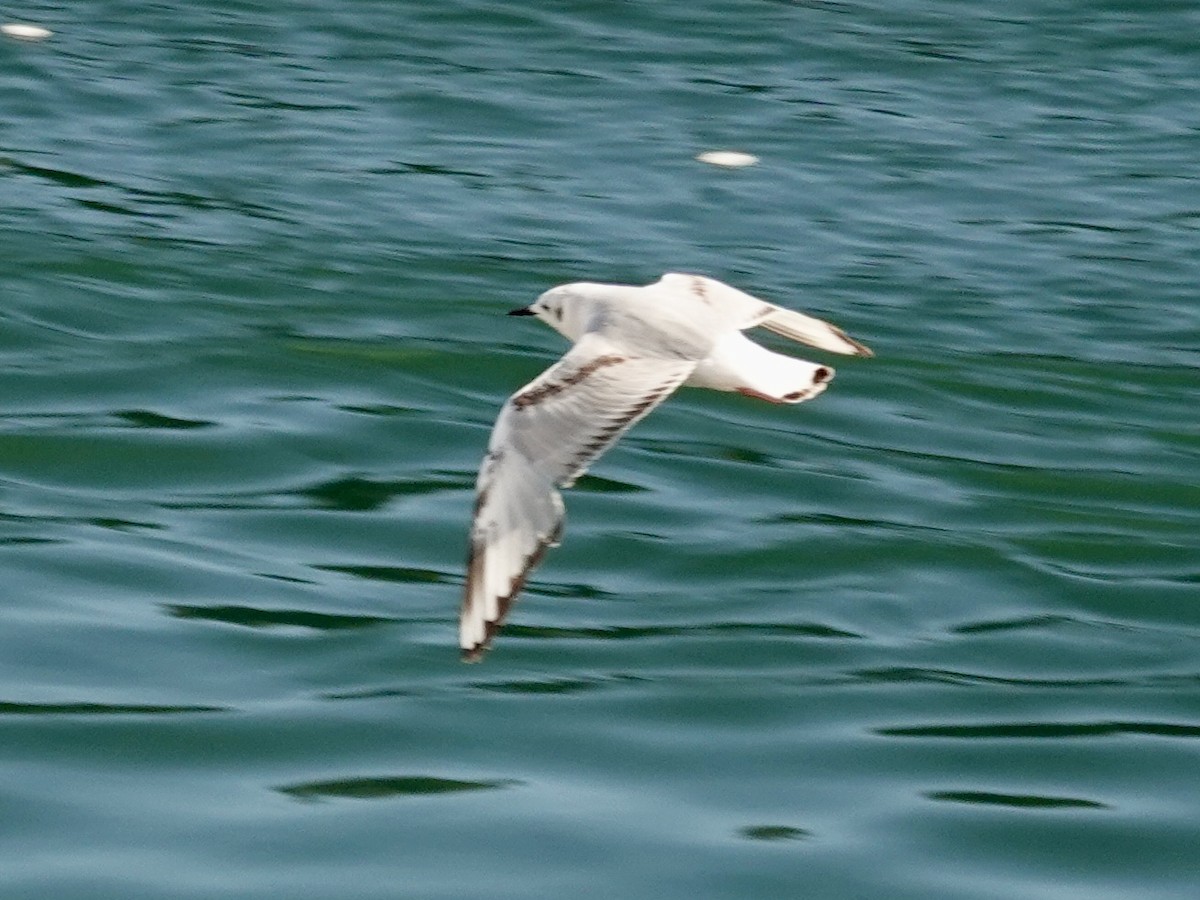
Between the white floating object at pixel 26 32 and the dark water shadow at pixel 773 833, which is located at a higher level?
the white floating object at pixel 26 32

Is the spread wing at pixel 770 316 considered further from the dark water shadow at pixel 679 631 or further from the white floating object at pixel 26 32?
the white floating object at pixel 26 32

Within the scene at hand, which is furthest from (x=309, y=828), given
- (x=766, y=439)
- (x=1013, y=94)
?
(x=1013, y=94)

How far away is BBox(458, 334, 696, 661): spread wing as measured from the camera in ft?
19.0

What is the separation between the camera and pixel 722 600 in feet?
24.5

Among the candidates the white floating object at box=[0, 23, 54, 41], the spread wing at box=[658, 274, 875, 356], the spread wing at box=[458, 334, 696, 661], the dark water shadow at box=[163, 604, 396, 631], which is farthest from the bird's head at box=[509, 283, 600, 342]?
the white floating object at box=[0, 23, 54, 41]

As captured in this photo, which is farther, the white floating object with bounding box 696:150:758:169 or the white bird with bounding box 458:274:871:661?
the white floating object with bounding box 696:150:758:169

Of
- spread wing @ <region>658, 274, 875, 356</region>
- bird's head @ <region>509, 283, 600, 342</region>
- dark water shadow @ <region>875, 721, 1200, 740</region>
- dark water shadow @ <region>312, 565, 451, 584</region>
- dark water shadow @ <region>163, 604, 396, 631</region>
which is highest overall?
spread wing @ <region>658, 274, 875, 356</region>

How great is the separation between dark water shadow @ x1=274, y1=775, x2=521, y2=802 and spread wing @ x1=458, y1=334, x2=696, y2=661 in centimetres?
43

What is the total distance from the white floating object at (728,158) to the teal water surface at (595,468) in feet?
0.35

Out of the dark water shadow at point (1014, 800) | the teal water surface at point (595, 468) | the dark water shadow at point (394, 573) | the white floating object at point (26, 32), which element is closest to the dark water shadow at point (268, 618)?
the teal water surface at point (595, 468)

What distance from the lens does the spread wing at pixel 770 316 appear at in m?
7.23

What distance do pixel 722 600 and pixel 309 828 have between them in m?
2.09

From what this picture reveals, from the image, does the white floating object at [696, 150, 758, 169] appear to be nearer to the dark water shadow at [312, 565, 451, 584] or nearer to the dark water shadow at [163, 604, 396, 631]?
the dark water shadow at [312, 565, 451, 584]

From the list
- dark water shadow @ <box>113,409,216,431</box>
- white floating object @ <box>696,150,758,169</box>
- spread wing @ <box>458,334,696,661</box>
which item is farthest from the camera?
white floating object @ <box>696,150,758,169</box>
